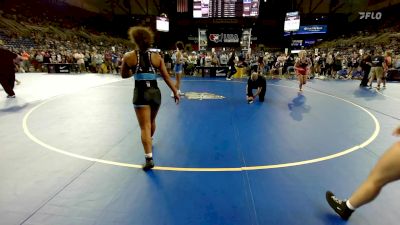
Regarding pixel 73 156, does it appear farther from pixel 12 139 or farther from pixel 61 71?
pixel 61 71

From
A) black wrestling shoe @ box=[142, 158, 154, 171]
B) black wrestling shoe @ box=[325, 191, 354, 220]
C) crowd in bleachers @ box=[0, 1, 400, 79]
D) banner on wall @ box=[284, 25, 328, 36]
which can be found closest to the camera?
black wrestling shoe @ box=[325, 191, 354, 220]

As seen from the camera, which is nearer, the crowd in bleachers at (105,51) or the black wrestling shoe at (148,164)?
the black wrestling shoe at (148,164)

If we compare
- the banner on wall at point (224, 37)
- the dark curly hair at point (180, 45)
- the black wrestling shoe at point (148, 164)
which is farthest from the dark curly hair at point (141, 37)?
the banner on wall at point (224, 37)

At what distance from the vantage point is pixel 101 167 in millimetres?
4176

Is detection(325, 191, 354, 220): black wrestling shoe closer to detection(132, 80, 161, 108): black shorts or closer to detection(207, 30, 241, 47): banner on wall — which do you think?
detection(132, 80, 161, 108): black shorts

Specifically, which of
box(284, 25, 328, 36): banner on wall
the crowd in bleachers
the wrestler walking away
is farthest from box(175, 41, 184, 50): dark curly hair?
box(284, 25, 328, 36): banner on wall

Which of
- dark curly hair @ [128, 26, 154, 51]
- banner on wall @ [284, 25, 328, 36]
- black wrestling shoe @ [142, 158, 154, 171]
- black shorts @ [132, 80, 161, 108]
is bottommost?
black wrestling shoe @ [142, 158, 154, 171]

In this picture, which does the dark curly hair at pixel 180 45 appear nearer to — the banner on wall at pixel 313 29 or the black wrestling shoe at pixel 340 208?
the black wrestling shoe at pixel 340 208

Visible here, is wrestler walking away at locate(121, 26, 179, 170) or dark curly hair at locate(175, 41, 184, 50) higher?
dark curly hair at locate(175, 41, 184, 50)

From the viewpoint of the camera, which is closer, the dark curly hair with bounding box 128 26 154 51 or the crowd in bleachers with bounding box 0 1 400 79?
the dark curly hair with bounding box 128 26 154 51

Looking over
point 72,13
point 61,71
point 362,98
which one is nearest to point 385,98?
point 362,98

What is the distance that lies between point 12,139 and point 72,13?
35.7 meters

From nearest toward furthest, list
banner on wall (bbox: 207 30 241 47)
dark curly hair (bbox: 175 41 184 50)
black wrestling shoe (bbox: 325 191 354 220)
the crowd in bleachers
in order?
black wrestling shoe (bbox: 325 191 354 220) < dark curly hair (bbox: 175 41 184 50) < the crowd in bleachers < banner on wall (bbox: 207 30 241 47)

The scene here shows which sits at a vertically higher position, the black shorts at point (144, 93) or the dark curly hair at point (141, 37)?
the dark curly hair at point (141, 37)
